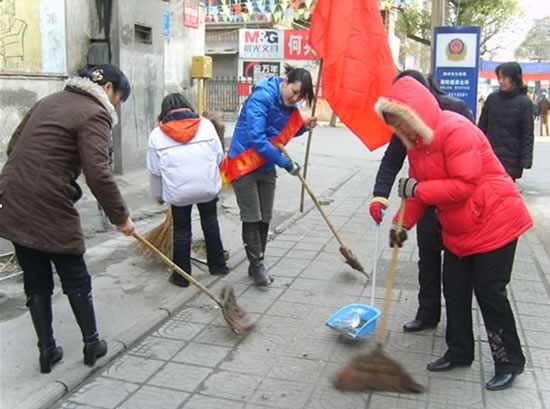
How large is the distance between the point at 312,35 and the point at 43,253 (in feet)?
11.1

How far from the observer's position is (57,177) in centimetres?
327

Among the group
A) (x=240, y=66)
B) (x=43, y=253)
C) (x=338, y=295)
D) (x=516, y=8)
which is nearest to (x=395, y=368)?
(x=338, y=295)

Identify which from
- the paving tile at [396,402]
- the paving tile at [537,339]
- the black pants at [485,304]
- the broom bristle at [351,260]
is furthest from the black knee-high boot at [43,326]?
the paving tile at [537,339]

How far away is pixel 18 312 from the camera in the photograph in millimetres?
4316

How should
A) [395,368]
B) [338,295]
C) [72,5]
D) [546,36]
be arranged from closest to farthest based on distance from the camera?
[395,368] → [338,295] → [72,5] → [546,36]

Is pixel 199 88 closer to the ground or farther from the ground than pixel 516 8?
closer to the ground

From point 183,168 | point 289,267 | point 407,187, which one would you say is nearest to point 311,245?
point 289,267

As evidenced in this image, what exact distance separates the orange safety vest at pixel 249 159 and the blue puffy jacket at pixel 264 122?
0.04m

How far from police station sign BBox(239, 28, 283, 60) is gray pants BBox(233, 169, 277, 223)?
1974 centimetres

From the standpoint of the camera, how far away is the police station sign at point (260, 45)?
24.2 metres

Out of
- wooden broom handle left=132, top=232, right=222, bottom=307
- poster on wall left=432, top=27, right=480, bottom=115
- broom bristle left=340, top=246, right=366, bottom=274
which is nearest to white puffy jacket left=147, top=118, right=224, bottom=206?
wooden broom handle left=132, top=232, right=222, bottom=307

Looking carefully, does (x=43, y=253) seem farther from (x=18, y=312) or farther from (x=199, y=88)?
(x=199, y=88)

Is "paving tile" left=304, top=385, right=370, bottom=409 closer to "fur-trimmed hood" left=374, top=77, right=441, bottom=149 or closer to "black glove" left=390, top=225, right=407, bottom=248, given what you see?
"black glove" left=390, top=225, right=407, bottom=248

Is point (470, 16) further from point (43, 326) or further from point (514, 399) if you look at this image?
point (43, 326)
